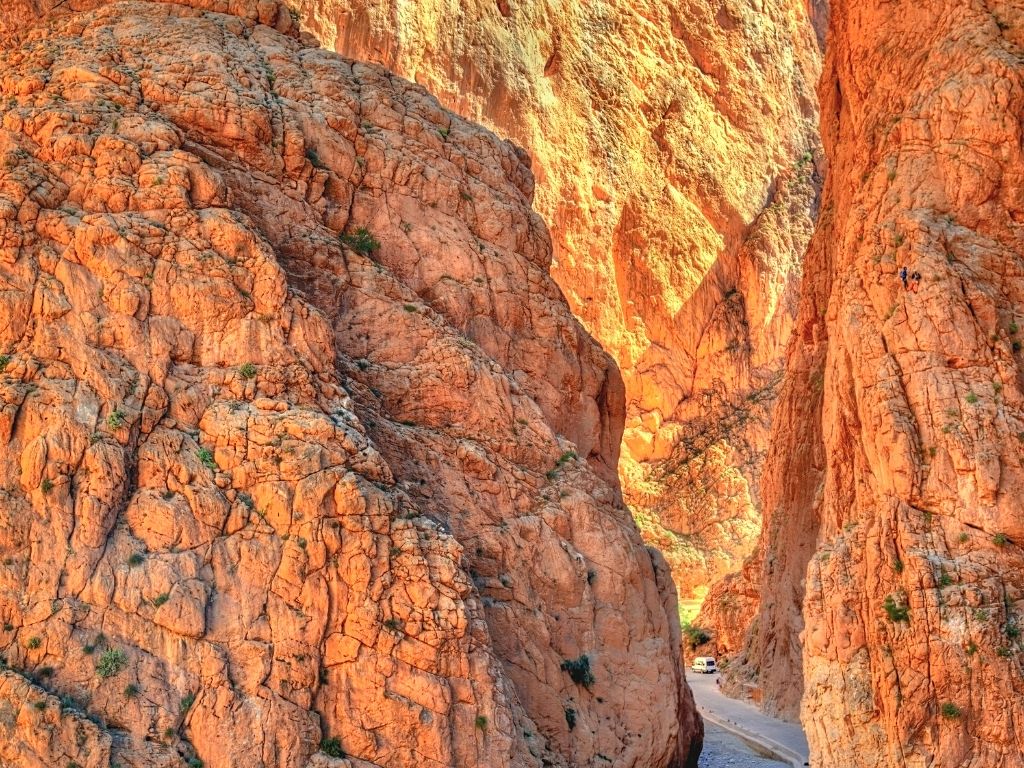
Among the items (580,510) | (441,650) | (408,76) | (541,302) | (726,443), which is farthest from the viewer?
(726,443)

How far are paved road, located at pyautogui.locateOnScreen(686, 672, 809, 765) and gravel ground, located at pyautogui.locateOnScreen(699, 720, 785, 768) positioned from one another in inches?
23.7

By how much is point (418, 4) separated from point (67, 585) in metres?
45.5

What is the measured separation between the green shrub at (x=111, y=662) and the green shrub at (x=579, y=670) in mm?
10981

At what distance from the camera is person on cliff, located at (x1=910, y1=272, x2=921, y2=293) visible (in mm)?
28203

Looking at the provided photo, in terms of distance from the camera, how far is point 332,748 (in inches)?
816

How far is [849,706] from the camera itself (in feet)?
86.1

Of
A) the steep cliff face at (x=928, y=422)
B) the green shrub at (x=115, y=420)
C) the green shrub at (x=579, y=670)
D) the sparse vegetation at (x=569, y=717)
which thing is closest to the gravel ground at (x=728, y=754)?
the steep cliff face at (x=928, y=422)

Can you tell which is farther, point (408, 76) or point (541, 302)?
point (408, 76)

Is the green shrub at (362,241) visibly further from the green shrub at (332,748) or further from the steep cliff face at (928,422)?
the steep cliff face at (928,422)

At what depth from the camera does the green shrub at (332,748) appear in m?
20.7

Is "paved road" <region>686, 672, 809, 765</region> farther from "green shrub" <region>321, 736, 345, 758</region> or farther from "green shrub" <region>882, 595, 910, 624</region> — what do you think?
"green shrub" <region>321, 736, 345, 758</region>

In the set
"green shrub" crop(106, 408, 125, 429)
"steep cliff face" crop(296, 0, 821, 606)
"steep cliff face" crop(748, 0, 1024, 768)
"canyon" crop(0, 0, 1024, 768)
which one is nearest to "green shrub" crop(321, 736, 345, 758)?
"canyon" crop(0, 0, 1024, 768)

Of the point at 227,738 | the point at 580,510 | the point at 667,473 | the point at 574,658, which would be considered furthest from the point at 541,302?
the point at 667,473

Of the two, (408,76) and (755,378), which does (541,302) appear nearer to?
(408,76)
